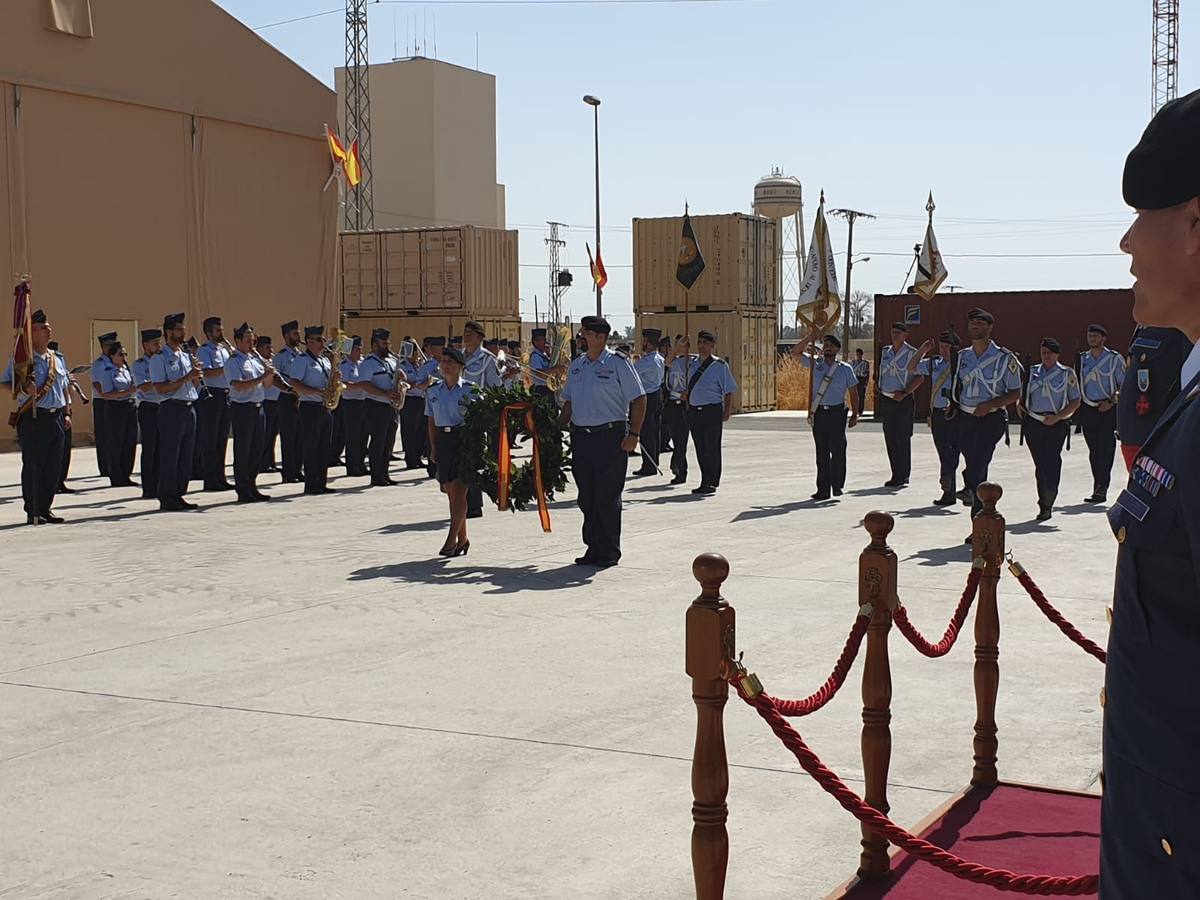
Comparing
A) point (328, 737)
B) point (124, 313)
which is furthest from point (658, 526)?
point (124, 313)

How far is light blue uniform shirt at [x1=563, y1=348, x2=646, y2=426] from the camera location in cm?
1154

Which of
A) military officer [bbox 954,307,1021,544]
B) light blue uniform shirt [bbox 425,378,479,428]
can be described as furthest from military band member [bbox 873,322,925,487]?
light blue uniform shirt [bbox 425,378,479,428]

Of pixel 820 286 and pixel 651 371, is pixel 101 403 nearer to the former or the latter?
pixel 651 371

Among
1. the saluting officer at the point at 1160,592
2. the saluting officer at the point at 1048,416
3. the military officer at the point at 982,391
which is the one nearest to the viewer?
the saluting officer at the point at 1160,592

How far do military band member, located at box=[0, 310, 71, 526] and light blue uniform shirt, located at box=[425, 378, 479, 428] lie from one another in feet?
15.7

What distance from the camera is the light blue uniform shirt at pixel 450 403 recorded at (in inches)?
476

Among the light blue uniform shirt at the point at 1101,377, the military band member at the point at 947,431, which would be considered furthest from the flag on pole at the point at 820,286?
the light blue uniform shirt at the point at 1101,377

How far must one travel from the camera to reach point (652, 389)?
824 inches

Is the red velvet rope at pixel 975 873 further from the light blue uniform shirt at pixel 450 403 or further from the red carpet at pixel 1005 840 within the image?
the light blue uniform shirt at pixel 450 403

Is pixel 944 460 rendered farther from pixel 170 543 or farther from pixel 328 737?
pixel 328 737

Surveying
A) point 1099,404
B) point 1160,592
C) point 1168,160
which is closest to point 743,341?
point 1099,404

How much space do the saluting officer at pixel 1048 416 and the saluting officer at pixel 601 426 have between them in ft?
17.0

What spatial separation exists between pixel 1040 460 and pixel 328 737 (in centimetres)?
1039

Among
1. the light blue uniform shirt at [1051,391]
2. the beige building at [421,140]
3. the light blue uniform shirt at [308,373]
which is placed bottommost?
the light blue uniform shirt at [1051,391]
